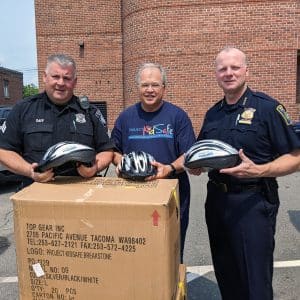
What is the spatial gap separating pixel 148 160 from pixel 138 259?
0.62m

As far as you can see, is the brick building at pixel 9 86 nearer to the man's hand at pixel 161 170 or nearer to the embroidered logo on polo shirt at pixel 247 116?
the man's hand at pixel 161 170

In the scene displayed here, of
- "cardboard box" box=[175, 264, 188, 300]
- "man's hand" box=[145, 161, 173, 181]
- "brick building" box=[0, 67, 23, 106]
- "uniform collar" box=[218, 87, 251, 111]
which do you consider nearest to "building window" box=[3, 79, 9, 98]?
"brick building" box=[0, 67, 23, 106]

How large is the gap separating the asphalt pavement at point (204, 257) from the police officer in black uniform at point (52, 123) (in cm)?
164

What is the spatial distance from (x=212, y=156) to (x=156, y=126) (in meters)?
0.80

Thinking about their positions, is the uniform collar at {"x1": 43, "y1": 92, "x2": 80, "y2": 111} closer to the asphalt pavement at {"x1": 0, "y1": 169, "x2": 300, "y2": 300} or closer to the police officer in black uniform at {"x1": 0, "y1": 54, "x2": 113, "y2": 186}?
the police officer in black uniform at {"x1": 0, "y1": 54, "x2": 113, "y2": 186}

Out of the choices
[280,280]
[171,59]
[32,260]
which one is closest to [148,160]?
[32,260]

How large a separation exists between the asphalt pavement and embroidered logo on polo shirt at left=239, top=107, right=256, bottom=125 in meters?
1.76

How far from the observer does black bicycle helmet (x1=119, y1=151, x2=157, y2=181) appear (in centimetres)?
229

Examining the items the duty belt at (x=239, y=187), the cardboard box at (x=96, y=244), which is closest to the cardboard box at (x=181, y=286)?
the cardboard box at (x=96, y=244)

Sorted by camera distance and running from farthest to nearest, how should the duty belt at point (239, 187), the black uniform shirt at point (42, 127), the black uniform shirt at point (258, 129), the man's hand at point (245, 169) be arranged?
the black uniform shirt at point (42, 127) → the duty belt at point (239, 187) → the black uniform shirt at point (258, 129) → the man's hand at point (245, 169)

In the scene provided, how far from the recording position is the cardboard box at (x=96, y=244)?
1911 millimetres

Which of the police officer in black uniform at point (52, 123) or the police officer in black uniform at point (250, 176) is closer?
the police officer in black uniform at point (250, 176)

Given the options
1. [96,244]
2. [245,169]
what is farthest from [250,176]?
[96,244]

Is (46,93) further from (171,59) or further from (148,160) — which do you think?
(171,59)
